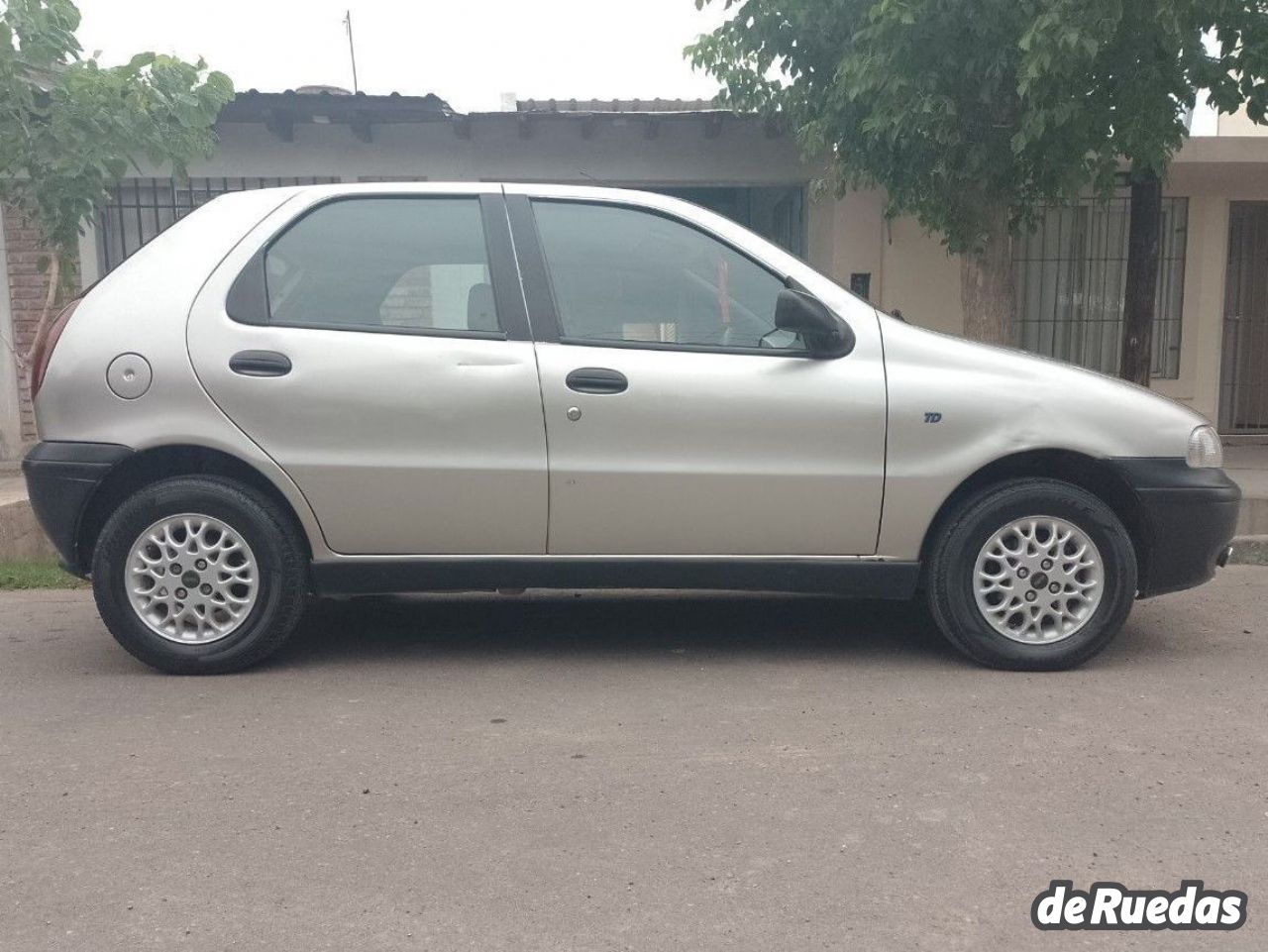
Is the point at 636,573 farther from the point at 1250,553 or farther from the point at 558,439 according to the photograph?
the point at 1250,553

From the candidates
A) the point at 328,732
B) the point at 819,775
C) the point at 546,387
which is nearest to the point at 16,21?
the point at 546,387

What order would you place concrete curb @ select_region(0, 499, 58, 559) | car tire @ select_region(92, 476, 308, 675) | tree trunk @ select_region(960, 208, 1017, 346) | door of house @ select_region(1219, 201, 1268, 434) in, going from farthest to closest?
door of house @ select_region(1219, 201, 1268, 434) < tree trunk @ select_region(960, 208, 1017, 346) < concrete curb @ select_region(0, 499, 58, 559) < car tire @ select_region(92, 476, 308, 675)

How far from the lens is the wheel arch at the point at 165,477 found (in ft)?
13.7

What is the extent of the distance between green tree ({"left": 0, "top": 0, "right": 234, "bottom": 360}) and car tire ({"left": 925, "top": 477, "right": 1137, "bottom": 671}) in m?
4.80

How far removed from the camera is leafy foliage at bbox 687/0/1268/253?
5.85 metres

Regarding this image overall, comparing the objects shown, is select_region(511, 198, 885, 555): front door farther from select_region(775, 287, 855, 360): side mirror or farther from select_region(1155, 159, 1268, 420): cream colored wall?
select_region(1155, 159, 1268, 420): cream colored wall

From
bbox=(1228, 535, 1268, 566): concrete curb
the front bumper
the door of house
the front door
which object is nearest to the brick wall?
the front door

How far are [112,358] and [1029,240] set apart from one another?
8555 millimetres

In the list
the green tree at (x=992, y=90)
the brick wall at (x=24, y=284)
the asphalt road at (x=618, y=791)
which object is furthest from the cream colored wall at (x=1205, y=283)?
the brick wall at (x=24, y=284)

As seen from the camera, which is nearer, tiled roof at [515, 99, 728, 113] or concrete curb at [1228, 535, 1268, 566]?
concrete curb at [1228, 535, 1268, 566]

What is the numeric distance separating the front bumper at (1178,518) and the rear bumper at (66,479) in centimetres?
373

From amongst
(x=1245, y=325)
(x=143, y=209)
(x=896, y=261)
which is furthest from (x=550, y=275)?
(x=1245, y=325)

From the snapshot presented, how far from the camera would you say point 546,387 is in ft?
13.4

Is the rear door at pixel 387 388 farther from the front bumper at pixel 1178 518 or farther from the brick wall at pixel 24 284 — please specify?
the brick wall at pixel 24 284
